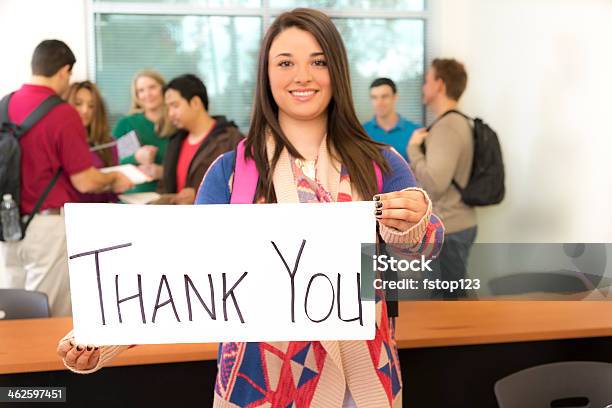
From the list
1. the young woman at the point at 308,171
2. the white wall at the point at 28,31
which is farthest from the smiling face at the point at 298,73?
the white wall at the point at 28,31

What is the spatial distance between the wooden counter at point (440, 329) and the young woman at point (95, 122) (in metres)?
1.17

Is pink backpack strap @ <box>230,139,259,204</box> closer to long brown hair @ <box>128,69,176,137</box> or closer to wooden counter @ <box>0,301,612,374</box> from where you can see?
wooden counter @ <box>0,301,612,374</box>

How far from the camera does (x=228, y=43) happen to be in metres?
3.19

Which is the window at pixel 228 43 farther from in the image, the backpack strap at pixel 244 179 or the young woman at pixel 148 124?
the backpack strap at pixel 244 179

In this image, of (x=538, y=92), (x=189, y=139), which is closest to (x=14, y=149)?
(x=189, y=139)

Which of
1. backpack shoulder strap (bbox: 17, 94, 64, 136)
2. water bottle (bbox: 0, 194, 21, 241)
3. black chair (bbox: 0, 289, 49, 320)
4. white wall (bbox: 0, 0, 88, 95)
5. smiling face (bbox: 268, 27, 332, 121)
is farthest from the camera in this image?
white wall (bbox: 0, 0, 88, 95)

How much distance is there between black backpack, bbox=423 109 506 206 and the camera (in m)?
3.08

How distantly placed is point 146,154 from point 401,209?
2359 millimetres

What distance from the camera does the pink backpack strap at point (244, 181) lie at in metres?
1.11

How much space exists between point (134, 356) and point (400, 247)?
3.13 ft

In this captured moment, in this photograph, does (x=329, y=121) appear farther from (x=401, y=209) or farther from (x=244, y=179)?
(x=401, y=209)

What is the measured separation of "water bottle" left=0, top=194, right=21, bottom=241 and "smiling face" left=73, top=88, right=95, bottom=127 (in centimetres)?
47

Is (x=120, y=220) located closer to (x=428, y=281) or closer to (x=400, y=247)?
(x=400, y=247)

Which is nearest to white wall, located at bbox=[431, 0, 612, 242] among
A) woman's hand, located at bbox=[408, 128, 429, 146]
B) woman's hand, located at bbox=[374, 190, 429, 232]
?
woman's hand, located at bbox=[408, 128, 429, 146]
